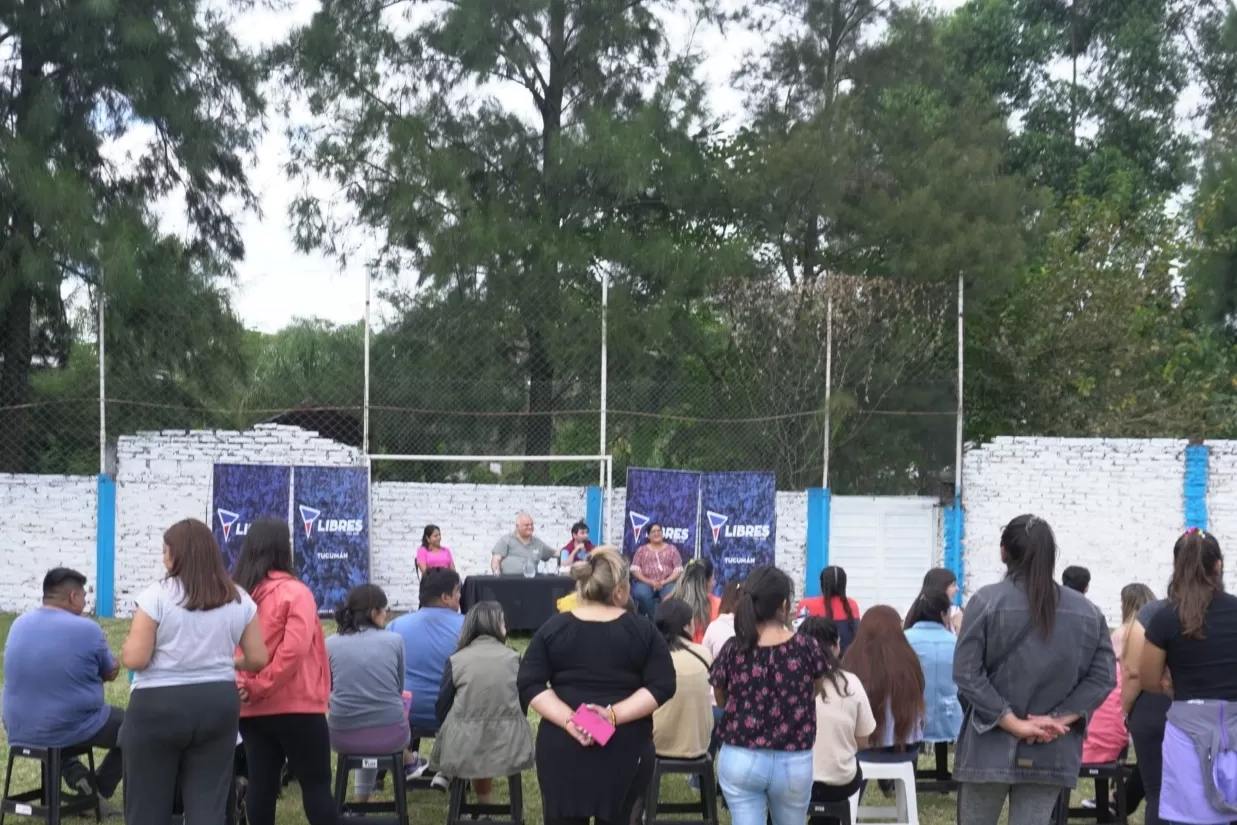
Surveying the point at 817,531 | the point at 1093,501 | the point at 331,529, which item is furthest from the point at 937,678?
the point at 331,529

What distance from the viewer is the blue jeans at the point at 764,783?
5227mm

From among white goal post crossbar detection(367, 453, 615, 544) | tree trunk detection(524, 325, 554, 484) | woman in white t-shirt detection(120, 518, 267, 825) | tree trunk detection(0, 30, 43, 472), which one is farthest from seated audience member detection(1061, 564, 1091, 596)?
tree trunk detection(0, 30, 43, 472)

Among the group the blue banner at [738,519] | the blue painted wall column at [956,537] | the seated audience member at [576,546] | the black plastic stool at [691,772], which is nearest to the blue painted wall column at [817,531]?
the blue banner at [738,519]

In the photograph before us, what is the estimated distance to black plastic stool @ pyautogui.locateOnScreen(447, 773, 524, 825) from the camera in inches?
266

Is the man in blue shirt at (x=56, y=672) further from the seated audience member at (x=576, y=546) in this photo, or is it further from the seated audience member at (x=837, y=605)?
the seated audience member at (x=576, y=546)

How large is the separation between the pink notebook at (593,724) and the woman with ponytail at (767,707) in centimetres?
58

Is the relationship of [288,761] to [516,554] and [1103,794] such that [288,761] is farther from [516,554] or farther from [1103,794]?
[516,554]

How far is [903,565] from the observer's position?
1731 cm

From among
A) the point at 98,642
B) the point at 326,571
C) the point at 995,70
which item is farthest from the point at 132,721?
the point at 995,70

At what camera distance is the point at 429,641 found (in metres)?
7.73

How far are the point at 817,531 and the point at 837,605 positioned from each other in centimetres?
888

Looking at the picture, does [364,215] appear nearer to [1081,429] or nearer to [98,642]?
[1081,429]

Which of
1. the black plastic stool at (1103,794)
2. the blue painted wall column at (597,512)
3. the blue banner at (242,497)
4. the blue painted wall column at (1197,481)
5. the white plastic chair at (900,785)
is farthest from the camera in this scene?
the blue painted wall column at (597,512)

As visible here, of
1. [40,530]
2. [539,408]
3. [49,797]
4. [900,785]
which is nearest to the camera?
[49,797]
